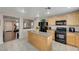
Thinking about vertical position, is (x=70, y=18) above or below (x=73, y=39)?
above

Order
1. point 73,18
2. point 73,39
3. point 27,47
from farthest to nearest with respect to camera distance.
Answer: point 73,18 < point 27,47 < point 73,39

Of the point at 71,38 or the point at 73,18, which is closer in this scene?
the point at 71,38

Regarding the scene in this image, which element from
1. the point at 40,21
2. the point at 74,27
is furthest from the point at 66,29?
the point at 40,21

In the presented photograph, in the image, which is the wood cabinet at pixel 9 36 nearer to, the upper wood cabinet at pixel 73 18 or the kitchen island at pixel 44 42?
the kitchen island at pixel 44 42

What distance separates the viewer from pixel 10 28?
22.0 feet

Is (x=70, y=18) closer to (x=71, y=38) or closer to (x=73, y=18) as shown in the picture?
(x=73, y=18)

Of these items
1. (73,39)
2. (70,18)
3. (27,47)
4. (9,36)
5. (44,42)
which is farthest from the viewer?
(9,36)

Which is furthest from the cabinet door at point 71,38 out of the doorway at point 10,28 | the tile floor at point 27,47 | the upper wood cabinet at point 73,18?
the doorway at point 10,28

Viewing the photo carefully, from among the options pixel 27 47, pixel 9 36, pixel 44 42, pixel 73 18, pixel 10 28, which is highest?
pixel 73 18

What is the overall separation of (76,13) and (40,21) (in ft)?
9.98

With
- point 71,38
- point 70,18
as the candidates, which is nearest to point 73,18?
point 70,18

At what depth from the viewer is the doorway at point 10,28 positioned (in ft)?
20.1
